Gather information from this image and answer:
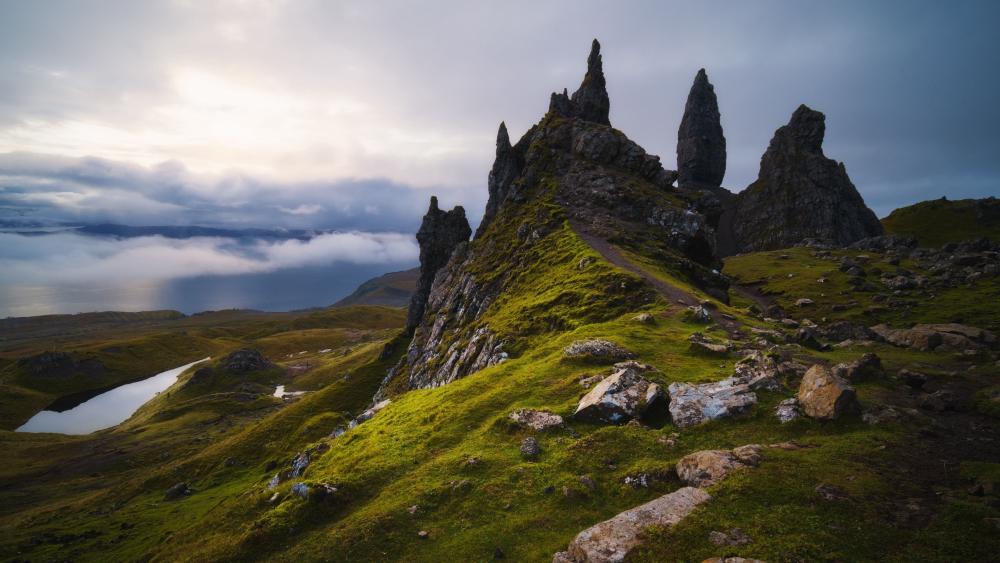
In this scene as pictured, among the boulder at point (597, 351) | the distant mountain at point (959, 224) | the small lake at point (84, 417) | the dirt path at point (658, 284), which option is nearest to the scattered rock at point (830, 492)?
the boulder at point (597, 351)

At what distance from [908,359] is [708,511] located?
89.2 feet

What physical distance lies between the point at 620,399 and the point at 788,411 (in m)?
8.47

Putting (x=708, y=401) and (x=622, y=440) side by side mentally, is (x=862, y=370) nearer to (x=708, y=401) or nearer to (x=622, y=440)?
(x=708, y=401)

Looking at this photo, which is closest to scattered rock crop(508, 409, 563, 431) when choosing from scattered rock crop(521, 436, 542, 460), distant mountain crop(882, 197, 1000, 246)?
scattered rock crop(521, 436, 542, 460)

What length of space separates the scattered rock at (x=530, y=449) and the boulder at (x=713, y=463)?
7778 millimetres

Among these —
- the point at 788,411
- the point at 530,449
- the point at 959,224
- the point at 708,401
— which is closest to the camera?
the point at 788,411

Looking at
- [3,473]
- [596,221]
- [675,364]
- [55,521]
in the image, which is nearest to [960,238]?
[596,221]

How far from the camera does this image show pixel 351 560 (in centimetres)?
2108

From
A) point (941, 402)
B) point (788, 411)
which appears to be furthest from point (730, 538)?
point (941, 402)

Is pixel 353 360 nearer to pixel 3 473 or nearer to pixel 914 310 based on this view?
pixel 3 473

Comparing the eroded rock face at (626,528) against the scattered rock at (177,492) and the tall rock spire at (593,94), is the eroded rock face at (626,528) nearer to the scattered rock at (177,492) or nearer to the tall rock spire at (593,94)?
the scattered rock at (177,492)

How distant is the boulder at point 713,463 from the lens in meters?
18.9

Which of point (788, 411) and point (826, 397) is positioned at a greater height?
point (826, 397)

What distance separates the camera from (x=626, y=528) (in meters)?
17.4
